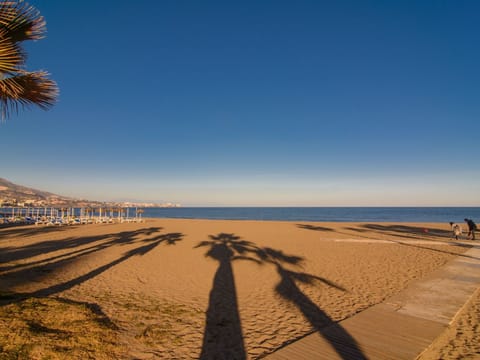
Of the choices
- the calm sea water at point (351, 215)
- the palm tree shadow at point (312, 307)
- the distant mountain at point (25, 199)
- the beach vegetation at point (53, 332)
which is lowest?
the calm sea water at point (351, 215)

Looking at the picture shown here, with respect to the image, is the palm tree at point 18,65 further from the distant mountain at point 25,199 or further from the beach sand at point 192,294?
the distant mountain at point 25,199

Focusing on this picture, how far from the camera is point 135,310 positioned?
19.4 ft

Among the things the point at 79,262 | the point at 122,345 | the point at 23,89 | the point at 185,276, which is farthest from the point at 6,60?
the point at 79,262

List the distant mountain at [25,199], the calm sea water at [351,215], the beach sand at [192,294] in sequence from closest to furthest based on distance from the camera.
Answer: the beach sand at [192,294] < the distant mountain at [25,199] < the calm sea water at [351,215]

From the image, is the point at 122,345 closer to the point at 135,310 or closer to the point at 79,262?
the point at 135,310

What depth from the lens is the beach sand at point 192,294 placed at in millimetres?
4375

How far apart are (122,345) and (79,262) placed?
27.9 ft

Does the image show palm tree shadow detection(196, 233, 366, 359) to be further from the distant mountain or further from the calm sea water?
the calm sea water

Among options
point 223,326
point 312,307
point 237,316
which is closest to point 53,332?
point 223,326

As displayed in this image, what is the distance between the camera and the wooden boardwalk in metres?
3.81

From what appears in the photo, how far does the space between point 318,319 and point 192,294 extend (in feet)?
11.2

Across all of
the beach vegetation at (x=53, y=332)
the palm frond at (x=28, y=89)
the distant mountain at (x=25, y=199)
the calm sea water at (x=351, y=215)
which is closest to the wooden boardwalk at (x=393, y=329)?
the beach vegetation at (x=53, y=332)

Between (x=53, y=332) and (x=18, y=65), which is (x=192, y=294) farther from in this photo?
(x=18, y=65)

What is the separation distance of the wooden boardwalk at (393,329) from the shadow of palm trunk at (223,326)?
79 cm
